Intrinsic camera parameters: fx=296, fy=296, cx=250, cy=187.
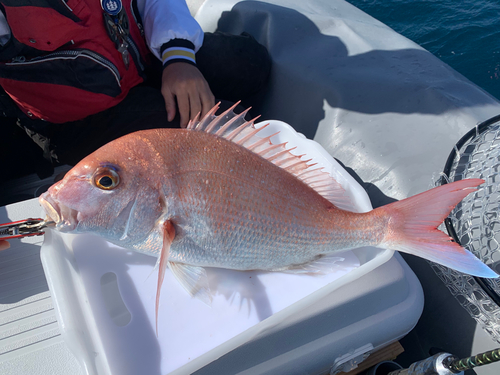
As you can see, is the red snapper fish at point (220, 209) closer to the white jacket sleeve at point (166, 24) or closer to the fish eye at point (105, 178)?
the fish eye at point (105, 178)

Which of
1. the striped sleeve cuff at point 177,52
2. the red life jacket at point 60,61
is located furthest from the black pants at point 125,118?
the striped sleeve cuff at point 177,52

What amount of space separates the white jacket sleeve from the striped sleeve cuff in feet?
0.07

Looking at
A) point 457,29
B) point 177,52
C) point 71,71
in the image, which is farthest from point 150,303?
point 457,29

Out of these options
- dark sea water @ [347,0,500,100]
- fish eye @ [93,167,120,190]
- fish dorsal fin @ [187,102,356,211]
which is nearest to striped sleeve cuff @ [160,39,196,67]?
fish dorsal fin @ [187,102,356,211]

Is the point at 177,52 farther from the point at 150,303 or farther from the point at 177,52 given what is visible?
the point at 150,303

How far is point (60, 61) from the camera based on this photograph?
50.6 inches

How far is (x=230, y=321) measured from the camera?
100cm

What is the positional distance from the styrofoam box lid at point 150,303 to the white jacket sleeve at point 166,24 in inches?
42.7

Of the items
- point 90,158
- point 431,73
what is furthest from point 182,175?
point 431,73

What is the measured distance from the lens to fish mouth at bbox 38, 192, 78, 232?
84 centimetres

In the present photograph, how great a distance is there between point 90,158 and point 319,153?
2.86ft

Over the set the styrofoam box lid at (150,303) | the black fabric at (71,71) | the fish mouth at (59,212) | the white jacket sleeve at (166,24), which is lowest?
the styrofoam box lid at (150,303)

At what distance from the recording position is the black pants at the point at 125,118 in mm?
1573

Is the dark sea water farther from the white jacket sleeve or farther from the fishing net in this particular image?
the white jacket sleeve
